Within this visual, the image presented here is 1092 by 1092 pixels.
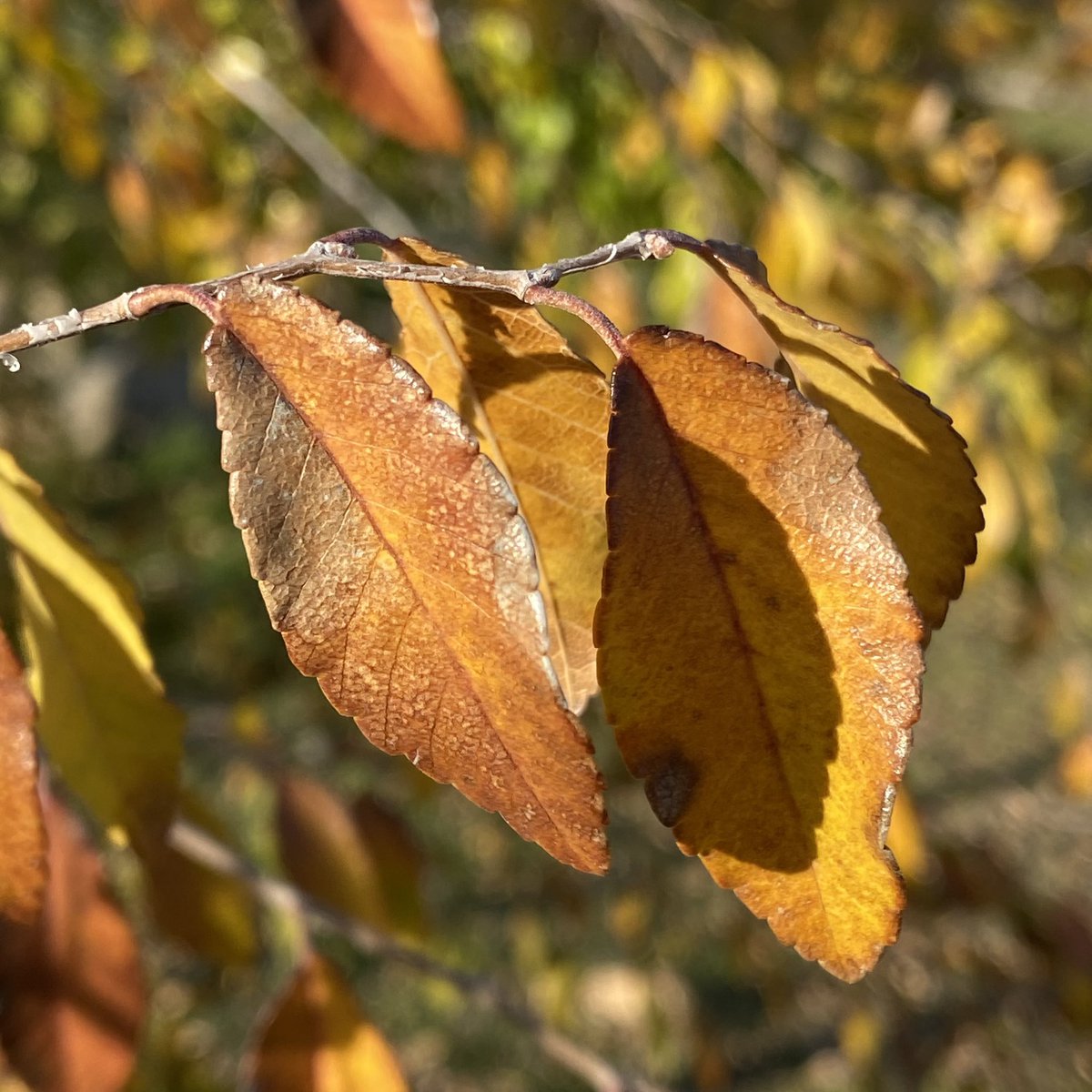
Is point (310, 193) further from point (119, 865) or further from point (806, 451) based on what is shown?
point (806, 451)

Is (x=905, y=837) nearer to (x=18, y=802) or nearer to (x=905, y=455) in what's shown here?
(x=905, y=455)

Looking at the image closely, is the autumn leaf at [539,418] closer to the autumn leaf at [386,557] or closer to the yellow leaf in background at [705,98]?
the autumn leaf at [386,557]

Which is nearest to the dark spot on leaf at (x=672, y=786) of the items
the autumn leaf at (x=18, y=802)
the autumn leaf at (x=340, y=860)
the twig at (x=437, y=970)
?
the autumn leaf at (x=18, y=802)

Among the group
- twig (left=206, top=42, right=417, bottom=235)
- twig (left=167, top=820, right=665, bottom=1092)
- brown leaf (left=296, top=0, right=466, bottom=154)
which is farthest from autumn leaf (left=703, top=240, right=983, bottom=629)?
twig (left=206, top=42, right=417, bottom=235)

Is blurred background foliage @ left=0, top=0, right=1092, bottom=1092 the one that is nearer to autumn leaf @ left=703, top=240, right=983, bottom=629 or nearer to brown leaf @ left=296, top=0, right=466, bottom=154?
brown leaf @ left=296, top=0, right=466, bottom=154

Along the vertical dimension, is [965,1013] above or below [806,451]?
below

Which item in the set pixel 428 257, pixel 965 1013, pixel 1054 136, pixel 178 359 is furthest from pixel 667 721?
pixel 1054 136

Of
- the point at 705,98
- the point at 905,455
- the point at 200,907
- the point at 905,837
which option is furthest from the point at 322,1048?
the point at 705,98
